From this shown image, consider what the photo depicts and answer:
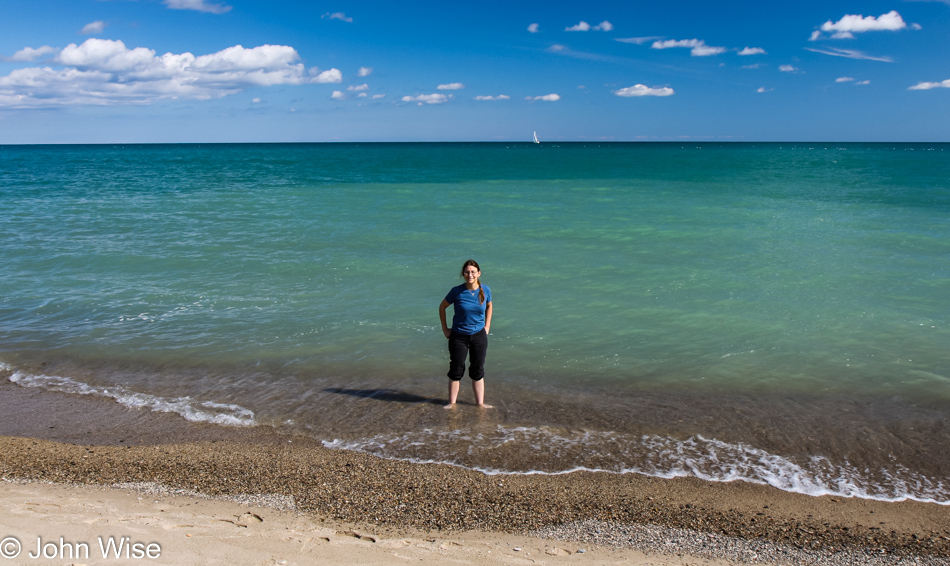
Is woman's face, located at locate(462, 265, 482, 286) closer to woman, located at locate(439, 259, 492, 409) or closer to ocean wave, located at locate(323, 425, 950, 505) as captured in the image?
woman, located at locate(439, 259, 492, 409)

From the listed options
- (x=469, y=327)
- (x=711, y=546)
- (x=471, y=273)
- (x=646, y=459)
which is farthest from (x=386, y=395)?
(x=711, y=546)

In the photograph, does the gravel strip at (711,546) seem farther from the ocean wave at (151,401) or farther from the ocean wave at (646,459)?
the ocean wave at (151,401)

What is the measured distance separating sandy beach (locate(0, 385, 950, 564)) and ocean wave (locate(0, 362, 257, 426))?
1.90ft

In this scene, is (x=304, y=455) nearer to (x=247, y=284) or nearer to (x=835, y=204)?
(x=247, y=284)

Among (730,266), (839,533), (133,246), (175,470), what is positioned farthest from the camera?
(133,246)

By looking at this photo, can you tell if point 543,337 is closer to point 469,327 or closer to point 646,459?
point 469,327

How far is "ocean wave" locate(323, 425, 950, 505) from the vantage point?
5.16 m

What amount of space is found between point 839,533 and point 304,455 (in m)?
4.26

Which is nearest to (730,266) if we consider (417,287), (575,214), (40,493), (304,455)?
(417,287)

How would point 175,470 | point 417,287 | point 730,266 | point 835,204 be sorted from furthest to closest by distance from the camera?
point 835,204, point 730,266, point 417,287, point 175,470

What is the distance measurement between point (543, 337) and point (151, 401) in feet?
16.5

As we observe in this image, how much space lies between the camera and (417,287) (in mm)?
11656

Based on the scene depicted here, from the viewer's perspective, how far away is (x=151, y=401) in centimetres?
684

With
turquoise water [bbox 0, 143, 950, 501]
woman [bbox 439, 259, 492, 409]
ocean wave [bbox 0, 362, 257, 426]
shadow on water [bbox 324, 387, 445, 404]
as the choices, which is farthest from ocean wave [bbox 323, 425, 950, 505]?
ocean wave [bbox 0, 362, 257, 426]
